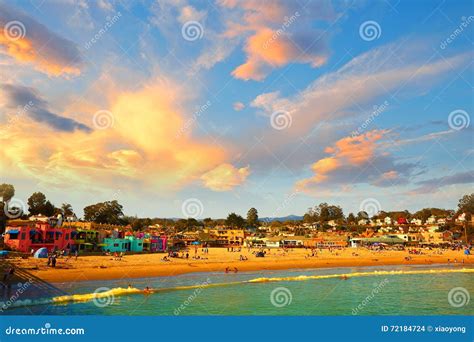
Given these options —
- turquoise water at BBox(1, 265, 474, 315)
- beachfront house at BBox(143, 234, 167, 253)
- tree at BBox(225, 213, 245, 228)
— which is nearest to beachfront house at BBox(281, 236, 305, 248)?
beachfront house at BBox(143, 234, 167, 253)

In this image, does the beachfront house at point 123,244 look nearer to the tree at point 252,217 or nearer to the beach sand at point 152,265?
the beach sand at point 152,265

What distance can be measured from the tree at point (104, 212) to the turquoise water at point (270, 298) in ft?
278

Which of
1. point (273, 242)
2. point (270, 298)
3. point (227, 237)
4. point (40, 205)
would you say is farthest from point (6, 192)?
point (270, 298)

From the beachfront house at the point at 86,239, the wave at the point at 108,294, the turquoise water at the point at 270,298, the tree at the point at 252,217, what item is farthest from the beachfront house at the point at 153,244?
the tree at the point at 252,217

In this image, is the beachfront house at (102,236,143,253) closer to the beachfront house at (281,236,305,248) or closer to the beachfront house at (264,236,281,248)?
the beachfront house at (264,236,281,248)

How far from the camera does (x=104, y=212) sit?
398 feet

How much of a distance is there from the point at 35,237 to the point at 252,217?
4749 inches

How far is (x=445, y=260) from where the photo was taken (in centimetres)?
7069

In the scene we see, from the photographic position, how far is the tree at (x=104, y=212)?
120m

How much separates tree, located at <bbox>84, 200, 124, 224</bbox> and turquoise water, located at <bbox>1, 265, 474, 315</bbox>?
278 feet

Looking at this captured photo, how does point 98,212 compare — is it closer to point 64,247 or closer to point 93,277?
point 64,247

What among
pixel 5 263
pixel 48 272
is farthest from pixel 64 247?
pixel 48 272

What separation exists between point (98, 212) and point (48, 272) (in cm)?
9063

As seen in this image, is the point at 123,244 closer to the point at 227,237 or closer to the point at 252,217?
the point at 227,237
